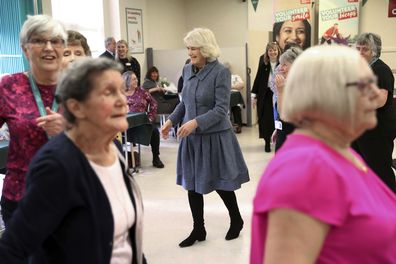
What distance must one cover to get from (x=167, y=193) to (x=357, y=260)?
10.6 feet

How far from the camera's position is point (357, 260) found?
0.93m

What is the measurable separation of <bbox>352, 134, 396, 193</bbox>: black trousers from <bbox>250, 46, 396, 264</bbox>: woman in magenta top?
2.21 metres

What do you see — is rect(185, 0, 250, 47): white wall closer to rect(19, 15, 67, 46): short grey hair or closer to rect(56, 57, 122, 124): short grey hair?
rect(19, 15, 67, 46): short grey hair

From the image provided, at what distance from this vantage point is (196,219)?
2.90m

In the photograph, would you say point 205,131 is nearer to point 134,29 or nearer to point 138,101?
point 138,101

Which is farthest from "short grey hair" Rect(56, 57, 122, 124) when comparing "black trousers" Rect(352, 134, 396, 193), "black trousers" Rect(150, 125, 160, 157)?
"black trousers" Rect(150, 125, 160, 157)

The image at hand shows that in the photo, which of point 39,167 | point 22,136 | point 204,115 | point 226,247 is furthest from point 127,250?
point 226,247

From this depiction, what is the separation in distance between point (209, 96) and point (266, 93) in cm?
316

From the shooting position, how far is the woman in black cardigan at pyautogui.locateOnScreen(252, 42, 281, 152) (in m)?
5.60

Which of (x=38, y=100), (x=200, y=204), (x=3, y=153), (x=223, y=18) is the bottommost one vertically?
(x=200, y=204)

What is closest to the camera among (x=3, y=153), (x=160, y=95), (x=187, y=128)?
(x=187, y=128)

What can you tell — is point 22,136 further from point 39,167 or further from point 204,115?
point 204,115

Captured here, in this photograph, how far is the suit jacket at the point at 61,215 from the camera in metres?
1.04

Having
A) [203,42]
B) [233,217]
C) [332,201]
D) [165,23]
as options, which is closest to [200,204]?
[233,217]
